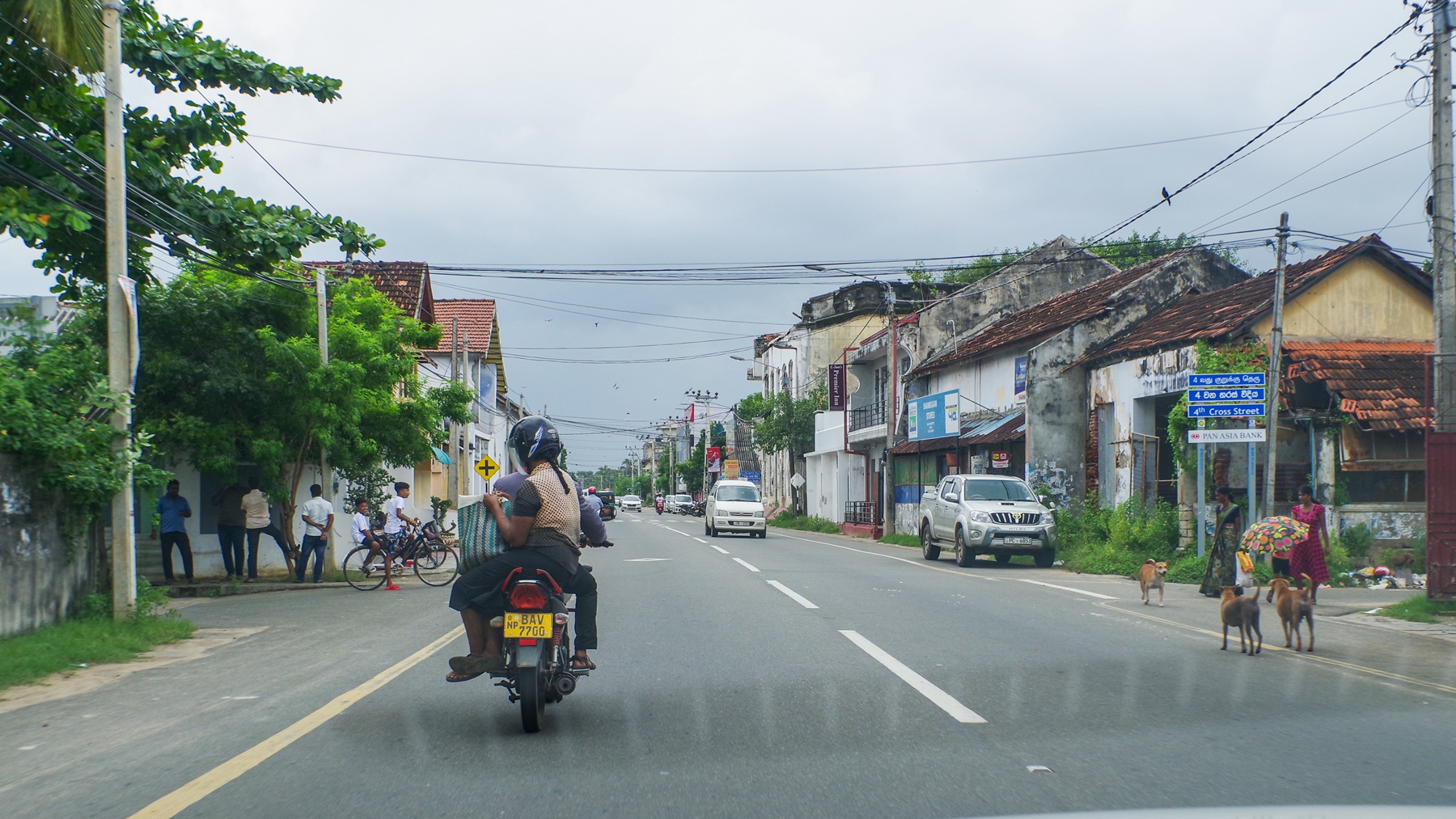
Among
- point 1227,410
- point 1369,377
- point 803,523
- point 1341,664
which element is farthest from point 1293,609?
point 803,523

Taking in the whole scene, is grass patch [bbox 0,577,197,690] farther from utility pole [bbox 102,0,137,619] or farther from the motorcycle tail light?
the motorcycle tail light

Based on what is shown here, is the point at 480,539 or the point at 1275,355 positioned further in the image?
the point at 1275,355

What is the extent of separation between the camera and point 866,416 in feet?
152

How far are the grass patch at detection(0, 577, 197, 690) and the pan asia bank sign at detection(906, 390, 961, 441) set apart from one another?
921 inches

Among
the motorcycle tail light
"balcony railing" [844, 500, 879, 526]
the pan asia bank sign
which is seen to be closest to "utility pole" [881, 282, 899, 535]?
the pan asia bank sign

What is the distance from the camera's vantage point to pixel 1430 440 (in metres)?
13.0

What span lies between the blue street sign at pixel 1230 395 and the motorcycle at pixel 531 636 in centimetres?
1248

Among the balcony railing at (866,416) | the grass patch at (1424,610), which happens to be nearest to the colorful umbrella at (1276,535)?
the grass patch at (1424,610)

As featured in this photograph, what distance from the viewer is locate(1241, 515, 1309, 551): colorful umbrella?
41.3 feet

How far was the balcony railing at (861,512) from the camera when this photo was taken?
44.2 metres

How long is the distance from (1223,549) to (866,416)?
3129 cm

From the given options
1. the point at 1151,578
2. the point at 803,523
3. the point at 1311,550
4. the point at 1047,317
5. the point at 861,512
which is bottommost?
the point at 803,523

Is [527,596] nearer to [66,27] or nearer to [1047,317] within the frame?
[66,27]

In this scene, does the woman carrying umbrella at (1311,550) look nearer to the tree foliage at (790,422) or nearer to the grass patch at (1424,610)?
the grass patch at (1424,610)
